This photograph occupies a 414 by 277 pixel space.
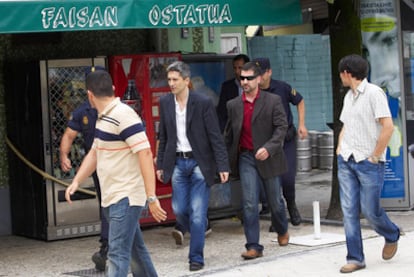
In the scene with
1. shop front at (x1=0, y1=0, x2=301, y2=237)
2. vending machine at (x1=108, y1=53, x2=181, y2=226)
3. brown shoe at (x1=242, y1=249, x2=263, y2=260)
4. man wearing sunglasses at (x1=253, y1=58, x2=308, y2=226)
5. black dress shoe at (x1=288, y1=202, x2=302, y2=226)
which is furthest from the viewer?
black dress shoe at (x1=288, y1=202, x2=302, y2=226)

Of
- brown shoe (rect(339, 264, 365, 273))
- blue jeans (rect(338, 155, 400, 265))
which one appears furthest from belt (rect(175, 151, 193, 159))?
brown shoe (rect(339, 264, 365, 273))

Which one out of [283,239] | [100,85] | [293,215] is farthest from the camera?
[293,215]

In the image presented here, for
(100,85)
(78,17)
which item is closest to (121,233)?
(100,85)

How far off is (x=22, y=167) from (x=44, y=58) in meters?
1.23

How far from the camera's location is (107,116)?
6.52m

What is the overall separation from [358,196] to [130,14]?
2.60m

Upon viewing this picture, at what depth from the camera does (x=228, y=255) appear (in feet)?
29.9

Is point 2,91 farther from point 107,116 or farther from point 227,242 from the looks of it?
point 107,116

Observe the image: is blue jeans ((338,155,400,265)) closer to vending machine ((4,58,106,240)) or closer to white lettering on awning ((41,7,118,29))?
white lettering on awning ((41,7,118,29))

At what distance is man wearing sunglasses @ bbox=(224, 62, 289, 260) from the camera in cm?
877

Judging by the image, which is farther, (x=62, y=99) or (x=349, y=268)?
(x=62, y=99)

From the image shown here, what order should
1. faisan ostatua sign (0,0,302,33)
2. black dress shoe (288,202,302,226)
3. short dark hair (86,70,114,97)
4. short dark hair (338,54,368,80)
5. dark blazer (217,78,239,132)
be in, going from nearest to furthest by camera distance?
short dark hair (86,70,114,97) < short dark hair (338,54,368,80) < faisan ostatua sign (0,0,302,33) < black dress shoe (288,202,302,226) < dark blazer (217,78,239,132)

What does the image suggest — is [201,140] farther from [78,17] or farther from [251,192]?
[78,17]

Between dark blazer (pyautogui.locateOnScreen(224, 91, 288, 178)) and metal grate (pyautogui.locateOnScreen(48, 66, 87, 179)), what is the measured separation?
2010 mm
